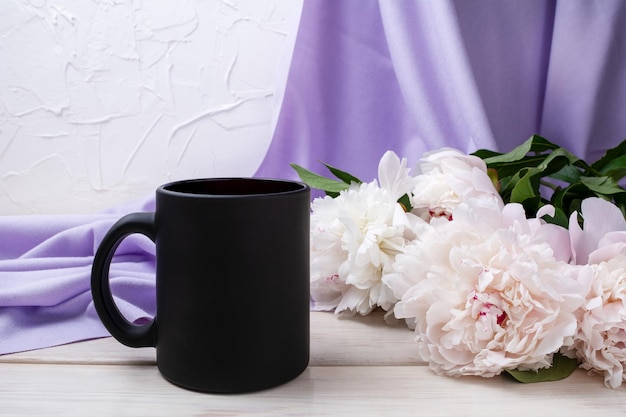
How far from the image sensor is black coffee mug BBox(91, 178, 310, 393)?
52cm

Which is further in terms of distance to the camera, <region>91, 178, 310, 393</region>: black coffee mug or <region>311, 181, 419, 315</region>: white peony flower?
<region>311, 181, 419, 315</region>: white peony flower

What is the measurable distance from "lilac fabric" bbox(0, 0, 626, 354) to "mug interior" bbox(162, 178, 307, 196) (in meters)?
0.30

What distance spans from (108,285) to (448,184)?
0.35 m

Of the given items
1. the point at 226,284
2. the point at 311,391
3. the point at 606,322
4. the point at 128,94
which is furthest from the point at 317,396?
the point at 128,94

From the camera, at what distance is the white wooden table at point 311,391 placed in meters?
0.52

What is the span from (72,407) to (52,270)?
33cm

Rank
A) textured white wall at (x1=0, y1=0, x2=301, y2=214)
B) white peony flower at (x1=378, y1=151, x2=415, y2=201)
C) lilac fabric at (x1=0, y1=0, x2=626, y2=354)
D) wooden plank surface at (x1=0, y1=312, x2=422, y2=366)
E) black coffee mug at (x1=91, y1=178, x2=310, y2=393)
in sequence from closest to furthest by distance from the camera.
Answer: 1. black coffee mug at (x1=91, y1=178, x2=310, y2=393)
2. wooden plank surface at (x1=0, y1=312, x2=422, y2=366)
3. white peony flower at (x1=378, y1=151, x2=415, y2=201)
4. lilac fabric at (x1=0, y1=0, x2=626, y2=354)
5. textured white wall at (x1=0, y1=0, x2=301, y2=214)

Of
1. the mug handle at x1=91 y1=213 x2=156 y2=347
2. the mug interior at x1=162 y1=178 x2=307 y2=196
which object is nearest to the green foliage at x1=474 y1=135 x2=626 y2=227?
the mug interior at x1=162 y1=178 x2=307 y2=196

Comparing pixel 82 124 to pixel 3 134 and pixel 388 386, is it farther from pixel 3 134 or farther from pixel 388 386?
pixel 388 386

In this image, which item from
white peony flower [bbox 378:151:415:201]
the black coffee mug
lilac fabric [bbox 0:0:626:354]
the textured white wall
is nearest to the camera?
the black coffee mug

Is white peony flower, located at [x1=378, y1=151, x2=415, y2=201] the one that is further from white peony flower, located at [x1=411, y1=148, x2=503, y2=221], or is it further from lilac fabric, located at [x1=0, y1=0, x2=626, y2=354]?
lilac fabric, located at [x1=0, y1=0, x2=626, y2=354]

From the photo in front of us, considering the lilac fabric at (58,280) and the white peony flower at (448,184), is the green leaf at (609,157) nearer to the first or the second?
the white peony flower at (448,184)

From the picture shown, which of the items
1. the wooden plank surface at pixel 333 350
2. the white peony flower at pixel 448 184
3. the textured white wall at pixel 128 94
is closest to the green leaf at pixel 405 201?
the white peony flower at pixel 448 184

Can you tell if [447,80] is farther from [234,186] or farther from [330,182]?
[234,186]
